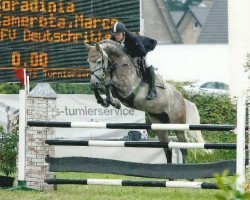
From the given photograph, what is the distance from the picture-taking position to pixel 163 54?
148 feet

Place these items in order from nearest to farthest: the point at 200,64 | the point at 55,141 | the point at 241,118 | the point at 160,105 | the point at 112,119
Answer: the point at 241,118 < the point at 55,141 < the point at 160,105 < the point at 112,119 < the point at 200,64

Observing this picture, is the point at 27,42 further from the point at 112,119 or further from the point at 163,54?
the point at 163,54

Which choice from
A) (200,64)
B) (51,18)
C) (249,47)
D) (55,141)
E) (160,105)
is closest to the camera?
(55,141)

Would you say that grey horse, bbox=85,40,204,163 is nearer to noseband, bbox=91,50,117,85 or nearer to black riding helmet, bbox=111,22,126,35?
noseband, bbox=91,50,117,85

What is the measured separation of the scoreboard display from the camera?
16375 mm

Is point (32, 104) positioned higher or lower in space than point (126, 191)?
higher

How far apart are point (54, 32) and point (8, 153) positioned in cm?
392

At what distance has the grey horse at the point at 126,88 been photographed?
43.8 feet

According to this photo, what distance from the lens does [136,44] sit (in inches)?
527

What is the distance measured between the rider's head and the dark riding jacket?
0.08m

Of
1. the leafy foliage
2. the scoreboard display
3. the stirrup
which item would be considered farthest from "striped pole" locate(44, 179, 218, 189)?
the scoreboard display

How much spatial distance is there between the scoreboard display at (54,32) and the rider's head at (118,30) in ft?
9.65

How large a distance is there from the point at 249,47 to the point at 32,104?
1583cm

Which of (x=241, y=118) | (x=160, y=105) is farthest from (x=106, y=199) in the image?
(x=160, y=105)
